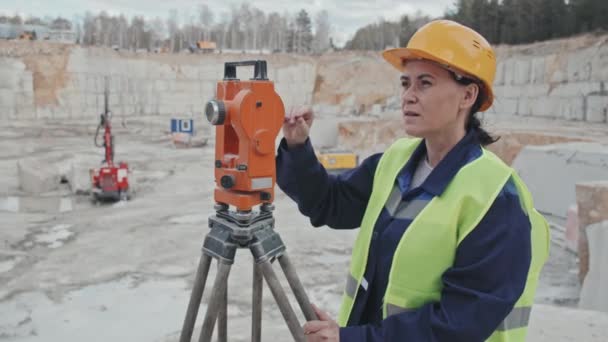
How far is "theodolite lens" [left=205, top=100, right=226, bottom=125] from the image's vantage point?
1.62 meters

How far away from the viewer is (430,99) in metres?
1.33

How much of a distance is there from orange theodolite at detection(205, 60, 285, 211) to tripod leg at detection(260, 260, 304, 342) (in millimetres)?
197

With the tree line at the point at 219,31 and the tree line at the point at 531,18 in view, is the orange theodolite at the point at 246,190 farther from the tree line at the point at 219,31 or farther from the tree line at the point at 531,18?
the tree line at the point at 219,31

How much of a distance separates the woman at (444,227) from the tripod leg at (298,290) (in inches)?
4.3

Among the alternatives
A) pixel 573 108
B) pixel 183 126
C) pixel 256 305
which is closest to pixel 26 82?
pixel 183 126

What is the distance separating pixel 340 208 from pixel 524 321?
0.64m

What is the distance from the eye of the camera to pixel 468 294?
1199mm

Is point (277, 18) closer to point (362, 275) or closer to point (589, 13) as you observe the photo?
point (589, 13)

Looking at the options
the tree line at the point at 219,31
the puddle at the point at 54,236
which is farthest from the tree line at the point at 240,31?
the puddle at the point at 54,236

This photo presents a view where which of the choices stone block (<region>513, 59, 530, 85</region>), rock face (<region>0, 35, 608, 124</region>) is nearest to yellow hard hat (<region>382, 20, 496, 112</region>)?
rock face (<region>0, 35, 608, 124</region>)

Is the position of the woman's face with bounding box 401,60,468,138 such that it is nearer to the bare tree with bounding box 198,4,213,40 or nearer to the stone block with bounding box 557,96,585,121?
the stone block with bounding box 557,96,585,121

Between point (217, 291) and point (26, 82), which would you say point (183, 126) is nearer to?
point (26, 82)

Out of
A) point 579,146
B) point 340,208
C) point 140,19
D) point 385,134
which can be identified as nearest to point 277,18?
point 140,19

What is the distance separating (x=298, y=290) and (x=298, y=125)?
0.50 m
